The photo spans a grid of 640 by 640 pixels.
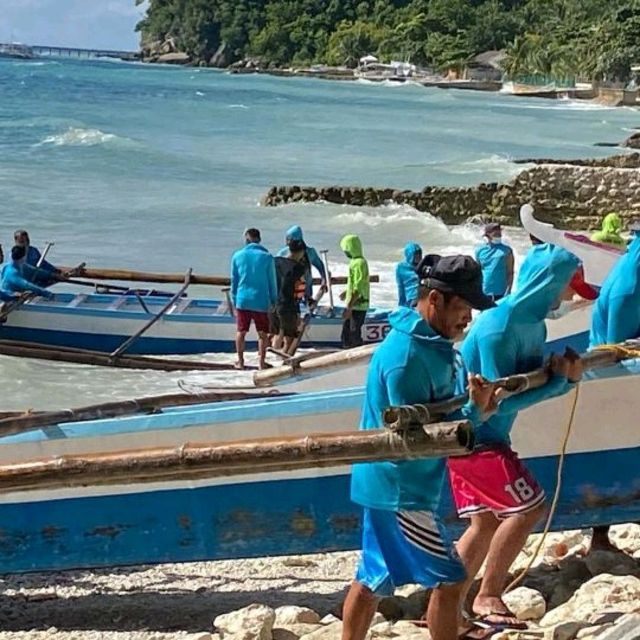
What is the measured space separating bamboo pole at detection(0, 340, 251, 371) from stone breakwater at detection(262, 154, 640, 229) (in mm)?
15539

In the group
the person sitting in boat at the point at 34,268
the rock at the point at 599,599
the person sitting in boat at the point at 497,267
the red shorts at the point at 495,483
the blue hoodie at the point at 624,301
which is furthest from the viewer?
the person sitting in boat at the point at 34,268

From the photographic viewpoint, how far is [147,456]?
4.51m

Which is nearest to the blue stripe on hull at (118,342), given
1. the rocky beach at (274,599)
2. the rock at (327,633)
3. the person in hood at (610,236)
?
the person in hood at (610,236)

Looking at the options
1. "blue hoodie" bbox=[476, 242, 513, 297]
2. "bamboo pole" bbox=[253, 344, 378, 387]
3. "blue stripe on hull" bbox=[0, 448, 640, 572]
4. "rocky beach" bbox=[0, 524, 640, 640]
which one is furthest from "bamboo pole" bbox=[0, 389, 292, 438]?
"blue hoodie" bbox=[476, 242, 513, 297]

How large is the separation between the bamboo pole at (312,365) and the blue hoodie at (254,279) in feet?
14.9

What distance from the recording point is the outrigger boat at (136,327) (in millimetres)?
15336

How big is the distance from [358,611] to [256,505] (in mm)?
2178

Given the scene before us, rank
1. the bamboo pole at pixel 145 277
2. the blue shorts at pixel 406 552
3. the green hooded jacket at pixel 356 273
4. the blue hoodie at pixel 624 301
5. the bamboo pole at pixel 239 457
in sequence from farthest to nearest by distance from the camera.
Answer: the bamboo pole at pixel 145 277 → the green hooded jacket at pixel 356 273 → the blue hoodie at pixel 624 301 → the blue shorts at pixel 406 552 → the bamboo pole at pixel 239 457

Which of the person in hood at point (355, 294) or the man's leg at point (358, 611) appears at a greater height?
the man's leg at point (358, 611)

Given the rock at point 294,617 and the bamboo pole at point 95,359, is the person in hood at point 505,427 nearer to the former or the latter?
the rock at point 294,617

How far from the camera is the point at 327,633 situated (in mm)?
5695

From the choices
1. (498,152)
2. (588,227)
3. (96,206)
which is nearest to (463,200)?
(588,227)

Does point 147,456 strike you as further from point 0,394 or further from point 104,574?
point 0,394

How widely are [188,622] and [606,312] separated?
270 cm
